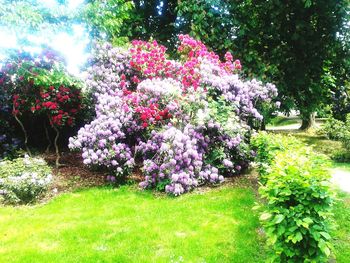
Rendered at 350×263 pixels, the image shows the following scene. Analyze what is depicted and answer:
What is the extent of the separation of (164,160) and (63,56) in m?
6.10

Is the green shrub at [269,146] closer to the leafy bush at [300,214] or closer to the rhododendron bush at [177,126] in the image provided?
the rhododendron bush at [177,126]

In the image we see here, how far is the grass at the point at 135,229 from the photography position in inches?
257

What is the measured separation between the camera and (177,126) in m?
10.7

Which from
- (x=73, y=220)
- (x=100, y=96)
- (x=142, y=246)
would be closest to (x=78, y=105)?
(x=100, y=96)

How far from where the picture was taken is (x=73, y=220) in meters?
8.21

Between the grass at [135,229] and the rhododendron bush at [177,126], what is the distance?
2.51 feet

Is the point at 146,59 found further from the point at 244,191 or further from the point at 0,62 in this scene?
the point at 244,191

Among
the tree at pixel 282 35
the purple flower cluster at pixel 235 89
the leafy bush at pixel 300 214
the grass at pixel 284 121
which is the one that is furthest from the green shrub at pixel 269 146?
the grass at pixel 284 121

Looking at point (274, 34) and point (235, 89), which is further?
point (274, 34)

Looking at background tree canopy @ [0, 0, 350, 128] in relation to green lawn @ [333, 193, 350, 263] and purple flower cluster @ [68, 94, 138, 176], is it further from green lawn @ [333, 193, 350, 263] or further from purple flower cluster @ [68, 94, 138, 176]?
green lawn @ [333, 193, 350, 263]

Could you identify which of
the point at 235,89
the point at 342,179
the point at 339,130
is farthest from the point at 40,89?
the point at 339,130

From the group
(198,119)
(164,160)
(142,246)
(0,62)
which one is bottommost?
(142,246)

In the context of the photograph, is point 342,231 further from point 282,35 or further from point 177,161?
point 282,35

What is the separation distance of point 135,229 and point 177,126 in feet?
12.9
